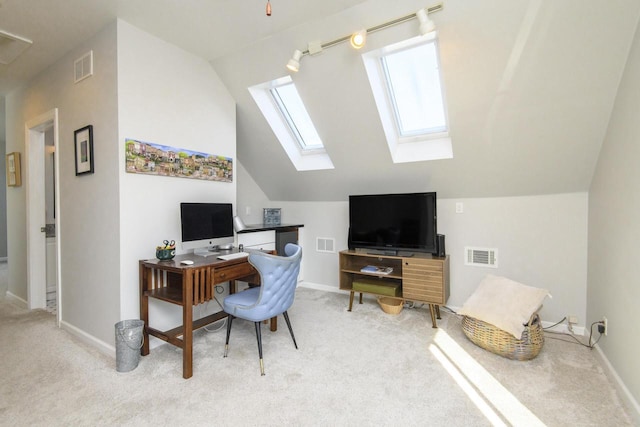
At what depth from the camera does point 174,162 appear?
267cm

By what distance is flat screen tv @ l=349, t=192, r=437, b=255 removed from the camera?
3137 millimetres

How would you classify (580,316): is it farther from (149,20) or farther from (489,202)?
(149,20)

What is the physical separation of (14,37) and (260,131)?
215 cm

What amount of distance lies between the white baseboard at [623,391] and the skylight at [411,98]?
1.98 m

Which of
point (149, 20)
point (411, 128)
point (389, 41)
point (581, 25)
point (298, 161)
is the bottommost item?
point (298, 161)

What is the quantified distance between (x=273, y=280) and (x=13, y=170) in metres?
3.81

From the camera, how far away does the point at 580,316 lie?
281 cm

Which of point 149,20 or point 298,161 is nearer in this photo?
point 149,20

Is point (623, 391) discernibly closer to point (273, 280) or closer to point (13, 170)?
point (273, 280)

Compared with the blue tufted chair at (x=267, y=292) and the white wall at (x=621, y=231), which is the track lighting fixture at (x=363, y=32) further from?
the blue tufted chair at (x=267, y=292)

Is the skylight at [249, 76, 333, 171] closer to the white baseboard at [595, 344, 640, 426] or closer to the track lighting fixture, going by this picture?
the track lighting fixture

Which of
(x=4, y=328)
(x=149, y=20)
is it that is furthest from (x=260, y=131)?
(x=4, y=328)

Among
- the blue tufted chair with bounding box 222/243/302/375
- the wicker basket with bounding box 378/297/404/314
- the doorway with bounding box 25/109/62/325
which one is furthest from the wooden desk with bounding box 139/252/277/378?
the doorway with bounding box 25/109/62/325

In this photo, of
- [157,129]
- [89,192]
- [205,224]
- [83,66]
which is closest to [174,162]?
[157,129]
